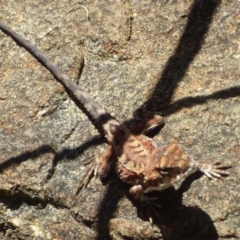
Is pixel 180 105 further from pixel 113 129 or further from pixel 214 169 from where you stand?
pixel 214 169

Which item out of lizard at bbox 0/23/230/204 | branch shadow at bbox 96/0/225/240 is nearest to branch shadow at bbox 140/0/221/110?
branch shadow at bbox 96/0/225/240

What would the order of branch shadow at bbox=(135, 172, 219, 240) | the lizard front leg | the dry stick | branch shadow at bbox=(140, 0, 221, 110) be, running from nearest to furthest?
branch shadow at bbox=(135, 172, 219, 240), the lizard front leg, the dry stick, branch shadow at bbox=(140, 0, 221, 110)

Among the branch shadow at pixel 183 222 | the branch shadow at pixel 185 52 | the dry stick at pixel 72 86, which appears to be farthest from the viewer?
the branch shadow at pixel 185 52

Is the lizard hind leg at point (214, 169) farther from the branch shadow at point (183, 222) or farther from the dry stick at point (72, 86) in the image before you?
the dry stick at point (72, 86)

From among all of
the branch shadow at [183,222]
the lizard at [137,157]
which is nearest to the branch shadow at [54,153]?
the lizard at [137,157]

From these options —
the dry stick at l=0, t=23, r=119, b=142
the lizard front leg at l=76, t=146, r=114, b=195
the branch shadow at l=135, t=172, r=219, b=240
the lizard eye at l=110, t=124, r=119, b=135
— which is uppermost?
the dry stick at l=0, t=23, r=119, b=142

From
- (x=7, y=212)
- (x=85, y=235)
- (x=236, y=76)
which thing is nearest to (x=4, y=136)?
(x=7, y=212)

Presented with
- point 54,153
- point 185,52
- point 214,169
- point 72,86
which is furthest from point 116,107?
point 214,169

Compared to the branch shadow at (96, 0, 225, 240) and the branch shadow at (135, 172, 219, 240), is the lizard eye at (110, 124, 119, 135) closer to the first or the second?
the branch shadow at (96, 0, 225, 240)
